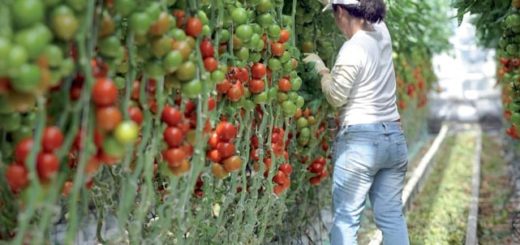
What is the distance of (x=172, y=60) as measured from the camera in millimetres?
1492

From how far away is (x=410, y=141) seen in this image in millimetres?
7996

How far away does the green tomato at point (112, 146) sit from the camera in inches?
52.4

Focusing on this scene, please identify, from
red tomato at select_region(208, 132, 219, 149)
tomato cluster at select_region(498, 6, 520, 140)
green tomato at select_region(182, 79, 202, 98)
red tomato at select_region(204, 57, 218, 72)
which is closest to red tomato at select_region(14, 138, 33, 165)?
green tomato at select_region(182, 79, 202, 98)

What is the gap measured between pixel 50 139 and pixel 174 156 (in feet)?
1.26

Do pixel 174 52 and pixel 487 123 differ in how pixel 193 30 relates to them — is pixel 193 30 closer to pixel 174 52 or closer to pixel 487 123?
pixel 174 52

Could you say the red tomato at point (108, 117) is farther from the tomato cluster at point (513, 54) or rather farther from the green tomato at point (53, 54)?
the tomato cluster at point (513, 54)

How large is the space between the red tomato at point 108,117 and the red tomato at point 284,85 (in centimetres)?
109

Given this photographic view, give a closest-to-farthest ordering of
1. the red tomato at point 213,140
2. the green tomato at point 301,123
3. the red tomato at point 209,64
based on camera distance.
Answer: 1. the red tomato at point 209,64
2. the red tomato at point 213,140
3. the green tomato at point 301,123

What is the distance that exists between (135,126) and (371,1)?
1.42 metres

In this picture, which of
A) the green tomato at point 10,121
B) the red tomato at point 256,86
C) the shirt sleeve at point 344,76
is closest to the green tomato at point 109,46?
the green tomato at point 10,121

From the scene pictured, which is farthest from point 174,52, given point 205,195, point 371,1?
point 371,1

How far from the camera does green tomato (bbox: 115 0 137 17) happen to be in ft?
4.57

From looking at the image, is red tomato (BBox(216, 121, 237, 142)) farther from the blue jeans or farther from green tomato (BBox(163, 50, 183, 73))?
the blue jeans

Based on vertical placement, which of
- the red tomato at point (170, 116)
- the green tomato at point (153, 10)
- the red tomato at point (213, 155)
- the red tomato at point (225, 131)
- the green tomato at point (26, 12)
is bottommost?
the red tomato at point (213, 155)
